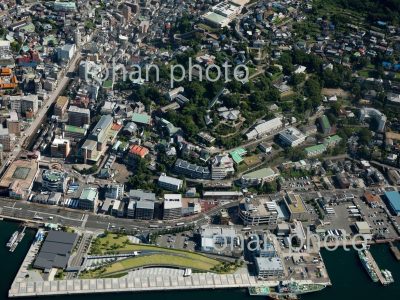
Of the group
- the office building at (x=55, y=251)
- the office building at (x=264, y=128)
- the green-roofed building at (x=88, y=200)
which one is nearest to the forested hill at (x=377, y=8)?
the office building at (x=264, y=128)

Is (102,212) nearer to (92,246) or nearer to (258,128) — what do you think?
(92,246)

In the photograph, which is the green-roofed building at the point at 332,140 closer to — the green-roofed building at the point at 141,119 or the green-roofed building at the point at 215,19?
the green-roofed building at the point at 141,119

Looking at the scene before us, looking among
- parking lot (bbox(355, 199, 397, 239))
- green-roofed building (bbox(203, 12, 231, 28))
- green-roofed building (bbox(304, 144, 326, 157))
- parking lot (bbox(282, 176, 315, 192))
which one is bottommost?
parking lot (bbox(282, 176, 315, 192))

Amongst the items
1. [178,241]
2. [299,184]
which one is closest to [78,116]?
[178,241]

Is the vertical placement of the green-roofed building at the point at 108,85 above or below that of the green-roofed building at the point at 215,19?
below

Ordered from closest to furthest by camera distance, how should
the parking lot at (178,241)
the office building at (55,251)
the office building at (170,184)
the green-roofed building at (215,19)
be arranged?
1. the office building at (55,251)
2. the parking lot at (178,241)
3. the office building at (170,184)
4. the green-roofed building at (215,19)

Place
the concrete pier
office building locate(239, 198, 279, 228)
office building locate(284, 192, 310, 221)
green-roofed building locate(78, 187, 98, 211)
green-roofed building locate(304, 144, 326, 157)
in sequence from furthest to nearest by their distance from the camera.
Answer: green-roofed building locate(304, 144, 326, 157) < office building locate(284, 192, 310, 221) < office building locate(239, 198, 279, 228) < green-roofed building locate(78, 187, 98, 211) < the concrete pier

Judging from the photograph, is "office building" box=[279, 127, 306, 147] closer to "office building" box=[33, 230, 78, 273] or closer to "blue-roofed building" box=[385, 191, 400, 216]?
"blue-roofed building" box=[385, 191, 400, 216]

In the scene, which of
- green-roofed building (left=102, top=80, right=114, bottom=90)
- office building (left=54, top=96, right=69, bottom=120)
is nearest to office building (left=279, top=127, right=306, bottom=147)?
green-roofed building (left=102, top=80, right=114, bottom=90)
